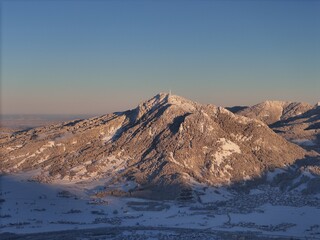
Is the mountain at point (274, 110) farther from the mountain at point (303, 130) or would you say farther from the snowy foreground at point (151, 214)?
the snowy foreground at point (151, 214)

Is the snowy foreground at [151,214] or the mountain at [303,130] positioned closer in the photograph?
the snowy foreground at [151,214]

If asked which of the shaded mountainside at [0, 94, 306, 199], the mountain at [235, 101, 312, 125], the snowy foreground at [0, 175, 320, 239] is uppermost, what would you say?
the mountain at [235, 101, 312, 125]

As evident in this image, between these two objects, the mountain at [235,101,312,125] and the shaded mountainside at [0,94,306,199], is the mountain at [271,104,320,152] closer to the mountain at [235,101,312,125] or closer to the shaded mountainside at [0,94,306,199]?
the mountain at [235,101,312,125]

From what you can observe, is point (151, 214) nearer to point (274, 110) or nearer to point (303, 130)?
point (303, 130)

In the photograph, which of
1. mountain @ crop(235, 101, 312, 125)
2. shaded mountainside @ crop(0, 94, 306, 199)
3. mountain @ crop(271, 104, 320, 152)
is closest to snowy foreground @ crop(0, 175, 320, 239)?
shaded mountainside @ crop(0, 94, 306, 199)

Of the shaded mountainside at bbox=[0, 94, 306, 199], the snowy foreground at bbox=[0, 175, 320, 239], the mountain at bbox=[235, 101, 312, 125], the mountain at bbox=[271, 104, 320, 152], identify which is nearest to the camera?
the snowy foreground at bbox=[0, 175, 320, 239]

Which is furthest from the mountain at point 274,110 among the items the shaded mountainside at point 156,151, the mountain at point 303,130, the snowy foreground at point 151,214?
the snowy foreground at point 151,214
